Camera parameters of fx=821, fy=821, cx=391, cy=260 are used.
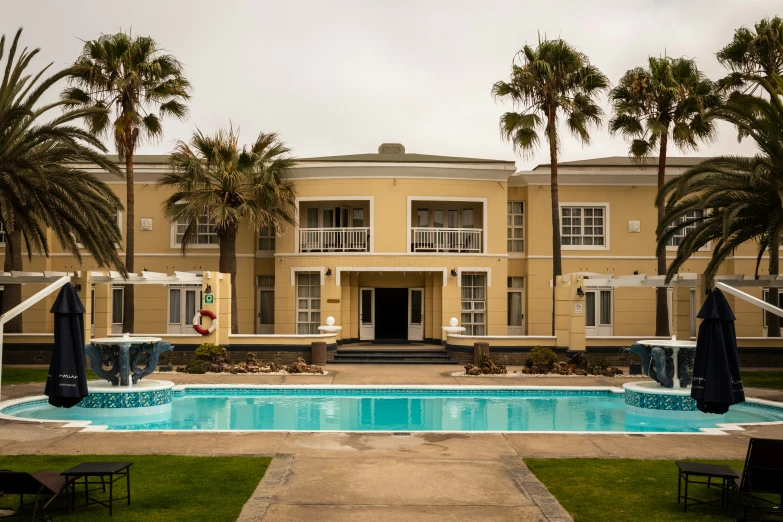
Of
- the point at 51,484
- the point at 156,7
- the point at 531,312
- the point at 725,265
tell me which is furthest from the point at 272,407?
the point at 725,265

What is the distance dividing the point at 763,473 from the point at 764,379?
15023 millimetres

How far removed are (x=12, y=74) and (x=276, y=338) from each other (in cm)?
1077

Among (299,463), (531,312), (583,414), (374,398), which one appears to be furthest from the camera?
(531,312)

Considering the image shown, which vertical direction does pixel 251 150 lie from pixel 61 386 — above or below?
above

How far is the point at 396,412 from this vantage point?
56.1ft

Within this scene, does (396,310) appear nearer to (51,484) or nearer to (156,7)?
(156,7)

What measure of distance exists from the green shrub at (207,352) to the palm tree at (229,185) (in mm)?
4400

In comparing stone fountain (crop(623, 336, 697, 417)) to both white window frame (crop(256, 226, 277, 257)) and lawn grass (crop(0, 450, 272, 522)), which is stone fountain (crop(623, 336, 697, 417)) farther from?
white window frame (crop(256, 226, 277, 257))

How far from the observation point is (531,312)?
3009cm

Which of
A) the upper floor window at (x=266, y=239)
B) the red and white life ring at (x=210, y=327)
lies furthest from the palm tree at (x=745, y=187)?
the upper floor window at (x=266, y=239)

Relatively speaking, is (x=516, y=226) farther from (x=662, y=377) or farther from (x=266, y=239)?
(x=662, y=377)

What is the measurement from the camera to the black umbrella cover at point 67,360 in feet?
36.4

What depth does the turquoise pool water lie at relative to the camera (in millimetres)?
15172

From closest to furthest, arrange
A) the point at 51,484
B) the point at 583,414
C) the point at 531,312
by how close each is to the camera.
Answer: the point at 51,484
the point at 583,414
the point at 531,312
